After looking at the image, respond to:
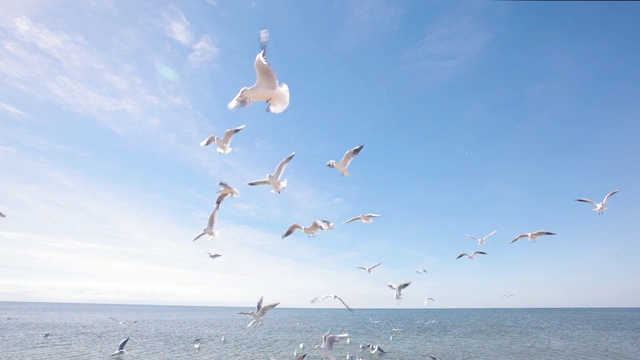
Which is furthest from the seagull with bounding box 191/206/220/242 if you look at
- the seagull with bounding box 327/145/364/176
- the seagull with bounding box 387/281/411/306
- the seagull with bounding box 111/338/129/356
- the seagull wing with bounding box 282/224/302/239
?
the seagull with bounding box 111/338/129/356

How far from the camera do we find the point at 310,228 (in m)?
13.0

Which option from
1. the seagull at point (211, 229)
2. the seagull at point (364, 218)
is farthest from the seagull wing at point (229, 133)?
the seagull at point (364, 218)

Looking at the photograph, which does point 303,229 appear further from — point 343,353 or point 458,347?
point 458,347

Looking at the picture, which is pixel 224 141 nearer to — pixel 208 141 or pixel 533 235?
pixel 208 141

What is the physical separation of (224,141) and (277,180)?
8.06 ft

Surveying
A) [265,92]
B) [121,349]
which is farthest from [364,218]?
[121,349]

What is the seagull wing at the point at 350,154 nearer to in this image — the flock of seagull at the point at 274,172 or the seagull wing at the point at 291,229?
the flock of seagull at the point at 274,172

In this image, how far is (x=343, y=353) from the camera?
30.2 metres

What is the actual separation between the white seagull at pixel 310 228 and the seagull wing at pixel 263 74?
5.54 m

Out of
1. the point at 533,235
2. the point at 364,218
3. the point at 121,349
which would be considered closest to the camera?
the point at 364,218

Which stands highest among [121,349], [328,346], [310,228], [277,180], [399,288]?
[277,180]

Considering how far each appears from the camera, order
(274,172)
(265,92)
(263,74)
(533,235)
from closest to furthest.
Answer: (263,74)
(265,92)
(274,172)
(533,235)

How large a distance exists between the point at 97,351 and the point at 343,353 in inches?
848

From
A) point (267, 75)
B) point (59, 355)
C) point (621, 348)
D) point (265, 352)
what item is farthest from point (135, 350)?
point (621, 348)
